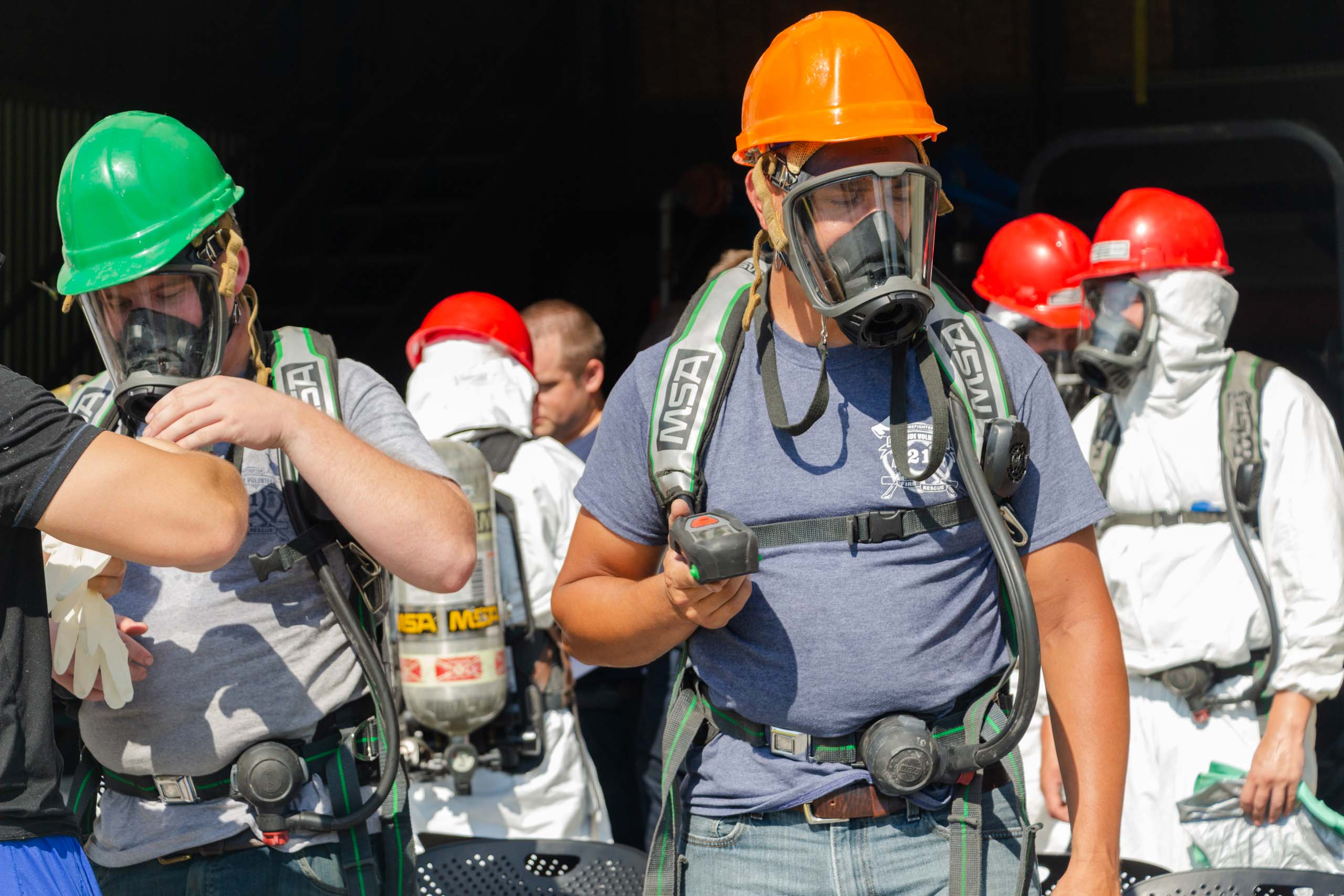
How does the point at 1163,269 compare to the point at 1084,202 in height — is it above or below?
above

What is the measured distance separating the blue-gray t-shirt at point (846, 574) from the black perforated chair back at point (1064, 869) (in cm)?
96

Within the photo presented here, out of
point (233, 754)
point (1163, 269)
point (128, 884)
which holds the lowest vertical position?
point (128, 884)

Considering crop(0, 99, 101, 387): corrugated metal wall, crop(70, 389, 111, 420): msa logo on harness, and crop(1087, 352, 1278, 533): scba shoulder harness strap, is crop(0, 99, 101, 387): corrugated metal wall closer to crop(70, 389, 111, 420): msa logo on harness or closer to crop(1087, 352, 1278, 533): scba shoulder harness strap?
crop(70, 389, 111, 420): msa logo on harness

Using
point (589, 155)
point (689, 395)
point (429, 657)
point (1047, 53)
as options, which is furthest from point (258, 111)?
point (689, 395)

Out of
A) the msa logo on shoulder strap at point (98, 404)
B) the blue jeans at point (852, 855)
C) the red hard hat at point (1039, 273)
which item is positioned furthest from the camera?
the red hard hat at point (1039, 273)

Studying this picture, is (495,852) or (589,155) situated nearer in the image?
(495,852)

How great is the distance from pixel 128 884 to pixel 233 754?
0.28 meters

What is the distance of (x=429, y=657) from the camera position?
11.6 ft

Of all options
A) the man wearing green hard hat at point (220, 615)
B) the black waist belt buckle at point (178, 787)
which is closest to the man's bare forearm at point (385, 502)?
the man wearing green hard hat at point (220, 615)

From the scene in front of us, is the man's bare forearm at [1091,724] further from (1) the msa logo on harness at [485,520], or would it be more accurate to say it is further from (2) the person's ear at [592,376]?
(2) the person's ear at [592,376]

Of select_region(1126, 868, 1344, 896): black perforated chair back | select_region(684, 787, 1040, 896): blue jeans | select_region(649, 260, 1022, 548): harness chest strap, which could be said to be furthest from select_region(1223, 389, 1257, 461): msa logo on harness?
select_region(684, 787, 1040, 896): blue jeans

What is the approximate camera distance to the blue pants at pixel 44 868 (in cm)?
161

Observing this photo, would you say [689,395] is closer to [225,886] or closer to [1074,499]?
[1074,499]

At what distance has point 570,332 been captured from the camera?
5.08 metres
